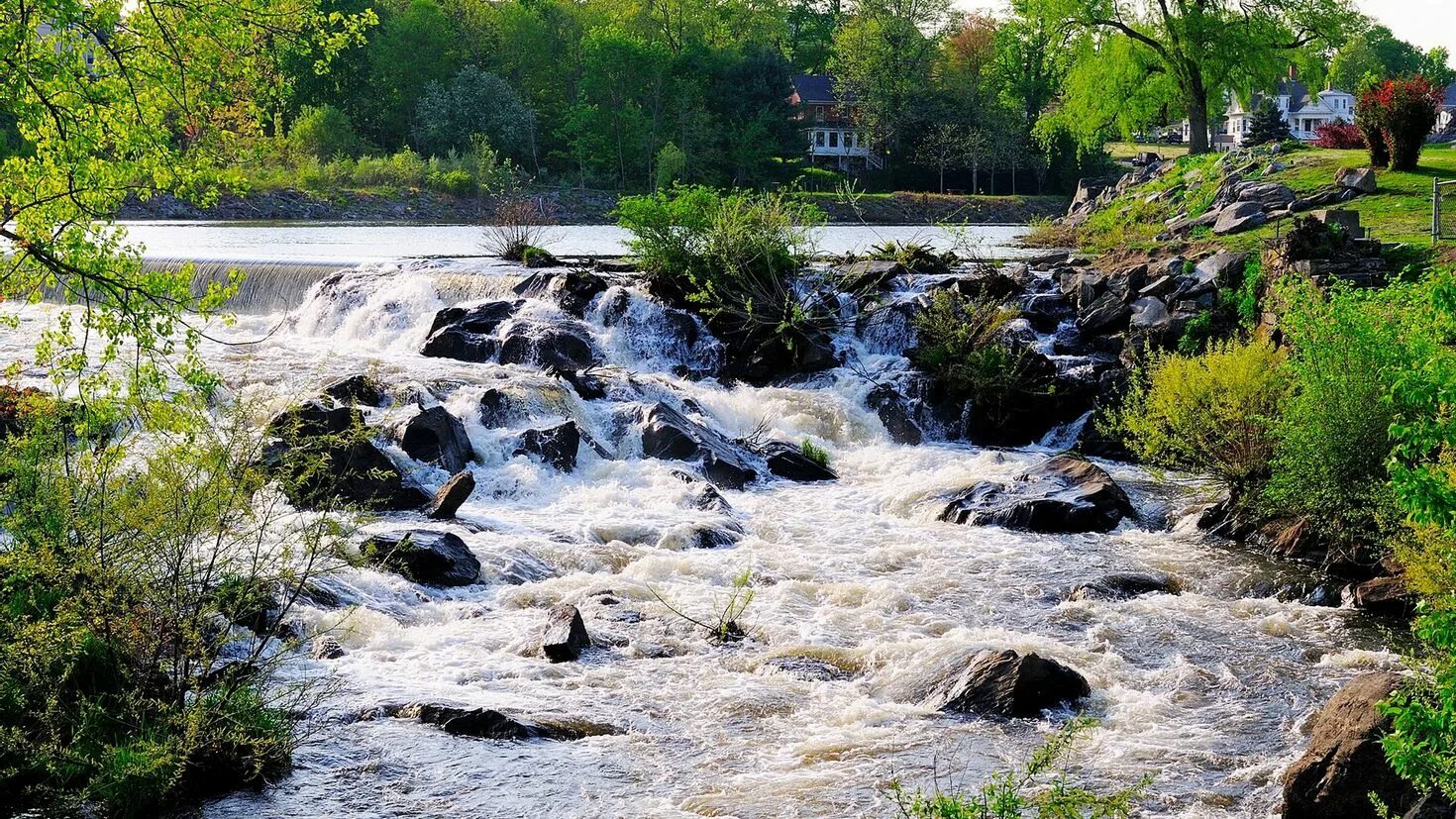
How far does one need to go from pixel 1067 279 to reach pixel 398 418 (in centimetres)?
1123

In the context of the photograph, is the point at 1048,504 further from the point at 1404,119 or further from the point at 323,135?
the point at 323,135

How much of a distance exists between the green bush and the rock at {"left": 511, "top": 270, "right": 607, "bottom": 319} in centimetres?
1200

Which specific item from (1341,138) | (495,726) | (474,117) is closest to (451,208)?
(474,117)

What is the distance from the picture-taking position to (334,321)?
23062 millimetres

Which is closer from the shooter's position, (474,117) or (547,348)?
(547,348)

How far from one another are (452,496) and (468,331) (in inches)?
Result: 289

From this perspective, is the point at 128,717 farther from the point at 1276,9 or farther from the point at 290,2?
the point at 1276,9

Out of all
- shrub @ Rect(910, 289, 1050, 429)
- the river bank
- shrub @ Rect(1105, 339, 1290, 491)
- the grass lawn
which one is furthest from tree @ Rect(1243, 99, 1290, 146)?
shrub @ Rect(1105, 339, 1290, 491)

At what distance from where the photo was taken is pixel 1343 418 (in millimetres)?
11875

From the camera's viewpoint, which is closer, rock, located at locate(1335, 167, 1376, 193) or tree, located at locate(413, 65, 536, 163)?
rock, located at locate(1335, 167, 1376, 193)

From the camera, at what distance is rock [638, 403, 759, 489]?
16.2m

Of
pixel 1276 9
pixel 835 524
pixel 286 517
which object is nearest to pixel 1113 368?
pixel 835 524

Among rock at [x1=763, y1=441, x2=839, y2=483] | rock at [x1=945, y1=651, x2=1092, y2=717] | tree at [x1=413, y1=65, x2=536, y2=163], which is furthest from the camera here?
tree at [x1=413, y1=65, x2=536, y2=163]

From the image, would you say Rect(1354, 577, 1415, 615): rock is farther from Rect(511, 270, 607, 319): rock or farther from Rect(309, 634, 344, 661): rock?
Rect(511, 270, 607, 319): rock
